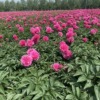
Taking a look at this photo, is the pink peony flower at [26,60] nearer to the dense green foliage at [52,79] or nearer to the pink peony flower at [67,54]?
the dense green foliage at [52,79]

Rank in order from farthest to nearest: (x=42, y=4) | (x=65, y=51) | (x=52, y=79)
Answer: (x=42, y=4), (x=65, y=51), (x=52, y=79)

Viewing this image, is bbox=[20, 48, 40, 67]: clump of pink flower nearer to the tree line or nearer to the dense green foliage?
the dense green foliage

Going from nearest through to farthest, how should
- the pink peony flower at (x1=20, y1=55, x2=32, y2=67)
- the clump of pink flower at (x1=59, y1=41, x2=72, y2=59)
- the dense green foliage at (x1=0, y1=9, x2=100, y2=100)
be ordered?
the dense green foliage at (x1=0, y1=9, x2=100, y2=100), the pink peony flower at (x1=20, y1=55, x2=32, y2=67), the clump of pink flower at (x1=59, y1=41, x2=72, y2=59)

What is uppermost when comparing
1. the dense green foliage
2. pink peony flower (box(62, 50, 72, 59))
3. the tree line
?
pink peony flower (box(62, 50, 72, 59))

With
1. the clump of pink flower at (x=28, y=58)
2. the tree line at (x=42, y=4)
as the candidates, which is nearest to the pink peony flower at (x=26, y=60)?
the clump of pink flower at (x=28, y=58)

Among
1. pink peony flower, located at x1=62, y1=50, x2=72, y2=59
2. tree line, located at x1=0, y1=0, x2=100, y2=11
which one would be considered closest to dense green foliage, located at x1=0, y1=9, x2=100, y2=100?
pink peony flower, located at x1=62, y1=50, x2=72, y2=59

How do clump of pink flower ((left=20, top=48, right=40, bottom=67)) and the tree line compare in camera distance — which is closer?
clump of pink flower ((left=20, top=48, right=40, bottom=67))

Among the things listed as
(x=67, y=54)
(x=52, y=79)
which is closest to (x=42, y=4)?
(x=67, y=54)

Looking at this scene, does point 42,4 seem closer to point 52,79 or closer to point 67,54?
point 67,54

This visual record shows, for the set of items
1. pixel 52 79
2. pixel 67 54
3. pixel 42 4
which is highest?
pixel 67 54

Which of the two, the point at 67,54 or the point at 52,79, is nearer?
the point at 52,79

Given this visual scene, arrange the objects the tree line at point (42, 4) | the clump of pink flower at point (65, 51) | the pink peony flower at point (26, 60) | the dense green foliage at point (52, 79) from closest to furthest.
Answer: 1. the dense green foliage at point (52, 79)
2. the pink peony flower at point (26, 60)
3. the clump of pink flower at point (65, 51)
4. the tree line at point (42, 4)

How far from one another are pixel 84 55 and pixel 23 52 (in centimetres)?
78

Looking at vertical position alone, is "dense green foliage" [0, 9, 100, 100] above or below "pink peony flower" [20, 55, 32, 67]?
below
